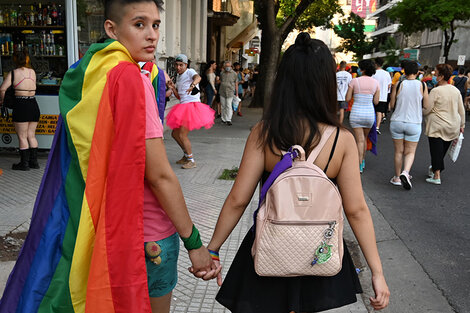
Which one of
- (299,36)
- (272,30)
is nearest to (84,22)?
(299,36)

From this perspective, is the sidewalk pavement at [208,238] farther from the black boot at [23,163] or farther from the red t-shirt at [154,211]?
the red t-shirt at [154,211]

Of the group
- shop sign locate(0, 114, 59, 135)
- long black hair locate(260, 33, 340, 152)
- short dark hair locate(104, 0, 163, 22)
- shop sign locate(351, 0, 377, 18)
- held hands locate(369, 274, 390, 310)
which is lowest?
shop sign locate(0, 114, 59, 135)

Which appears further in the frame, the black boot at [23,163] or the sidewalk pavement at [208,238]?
the black boot at [23,163]

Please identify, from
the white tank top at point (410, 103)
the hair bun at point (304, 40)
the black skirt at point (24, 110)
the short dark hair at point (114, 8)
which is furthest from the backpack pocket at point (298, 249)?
the black skirt at point (24, 110)

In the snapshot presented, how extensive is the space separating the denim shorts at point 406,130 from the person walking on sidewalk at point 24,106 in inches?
222

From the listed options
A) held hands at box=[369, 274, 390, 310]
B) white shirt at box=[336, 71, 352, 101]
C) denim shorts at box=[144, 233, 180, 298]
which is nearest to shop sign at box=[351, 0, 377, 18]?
white shirt at box=[336, 71, 352, 101]

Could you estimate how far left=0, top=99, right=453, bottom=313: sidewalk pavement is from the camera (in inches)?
139

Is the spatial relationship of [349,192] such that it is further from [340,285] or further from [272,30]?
[272,30]

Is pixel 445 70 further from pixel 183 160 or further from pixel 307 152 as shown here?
pixel 307 152

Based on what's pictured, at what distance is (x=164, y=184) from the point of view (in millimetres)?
1739

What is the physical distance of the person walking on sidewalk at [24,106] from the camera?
7025 millimetres

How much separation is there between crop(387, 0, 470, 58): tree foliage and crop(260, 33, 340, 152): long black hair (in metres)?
31.3

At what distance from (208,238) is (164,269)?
2821mm

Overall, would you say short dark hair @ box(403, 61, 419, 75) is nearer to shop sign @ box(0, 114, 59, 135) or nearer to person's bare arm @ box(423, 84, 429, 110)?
person's bare arm @ box(423, 84, 429, 110)
